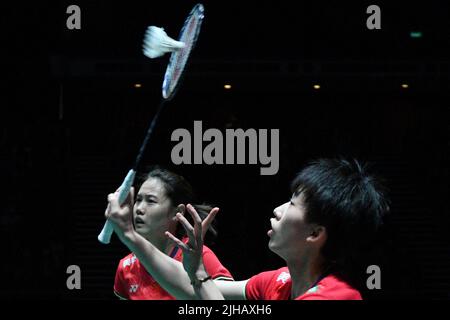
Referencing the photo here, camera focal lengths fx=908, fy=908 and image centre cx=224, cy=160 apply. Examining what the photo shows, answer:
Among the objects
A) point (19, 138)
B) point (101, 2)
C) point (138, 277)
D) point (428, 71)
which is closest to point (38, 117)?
point (19, 138)

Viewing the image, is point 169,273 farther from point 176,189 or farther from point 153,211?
point 176,189

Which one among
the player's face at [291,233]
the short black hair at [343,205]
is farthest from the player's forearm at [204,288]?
the short black hair at [343,205]

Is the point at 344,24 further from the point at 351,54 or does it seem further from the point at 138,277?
the point at 138,277

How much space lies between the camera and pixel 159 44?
121 inches

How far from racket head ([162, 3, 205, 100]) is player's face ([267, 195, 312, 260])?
81 cm

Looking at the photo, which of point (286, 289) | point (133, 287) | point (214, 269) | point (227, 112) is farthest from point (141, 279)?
point (227, 112)

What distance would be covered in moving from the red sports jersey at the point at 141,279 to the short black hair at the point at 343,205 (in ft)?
3.22

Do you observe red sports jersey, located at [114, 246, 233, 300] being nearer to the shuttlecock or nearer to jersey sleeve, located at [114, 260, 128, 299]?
jersey sleeve, located at [114, 260, 128, 299]

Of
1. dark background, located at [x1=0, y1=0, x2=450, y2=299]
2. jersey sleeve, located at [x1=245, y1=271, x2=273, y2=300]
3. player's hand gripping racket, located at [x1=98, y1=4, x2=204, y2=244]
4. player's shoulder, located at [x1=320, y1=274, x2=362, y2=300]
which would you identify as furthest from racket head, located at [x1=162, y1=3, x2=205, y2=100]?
dark background, located at [x1=0, y1=0, x2=450, y2=299]

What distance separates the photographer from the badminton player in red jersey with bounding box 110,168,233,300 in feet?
11.0

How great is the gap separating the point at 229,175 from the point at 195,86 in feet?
4.16

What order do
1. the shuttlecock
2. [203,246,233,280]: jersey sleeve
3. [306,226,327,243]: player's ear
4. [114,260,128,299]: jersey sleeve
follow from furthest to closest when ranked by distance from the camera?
[114,260,128,299]: jersey sleeve, [203,246,233,280]: jersey sleeve, the shuttlecock, [306,226,327,243]: player's ear

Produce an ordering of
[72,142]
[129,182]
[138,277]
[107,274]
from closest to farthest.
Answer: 1. [129,182]
2. [138,277]
3. [107,274]
4. [72,142]

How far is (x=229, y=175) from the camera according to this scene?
802 centimetres
